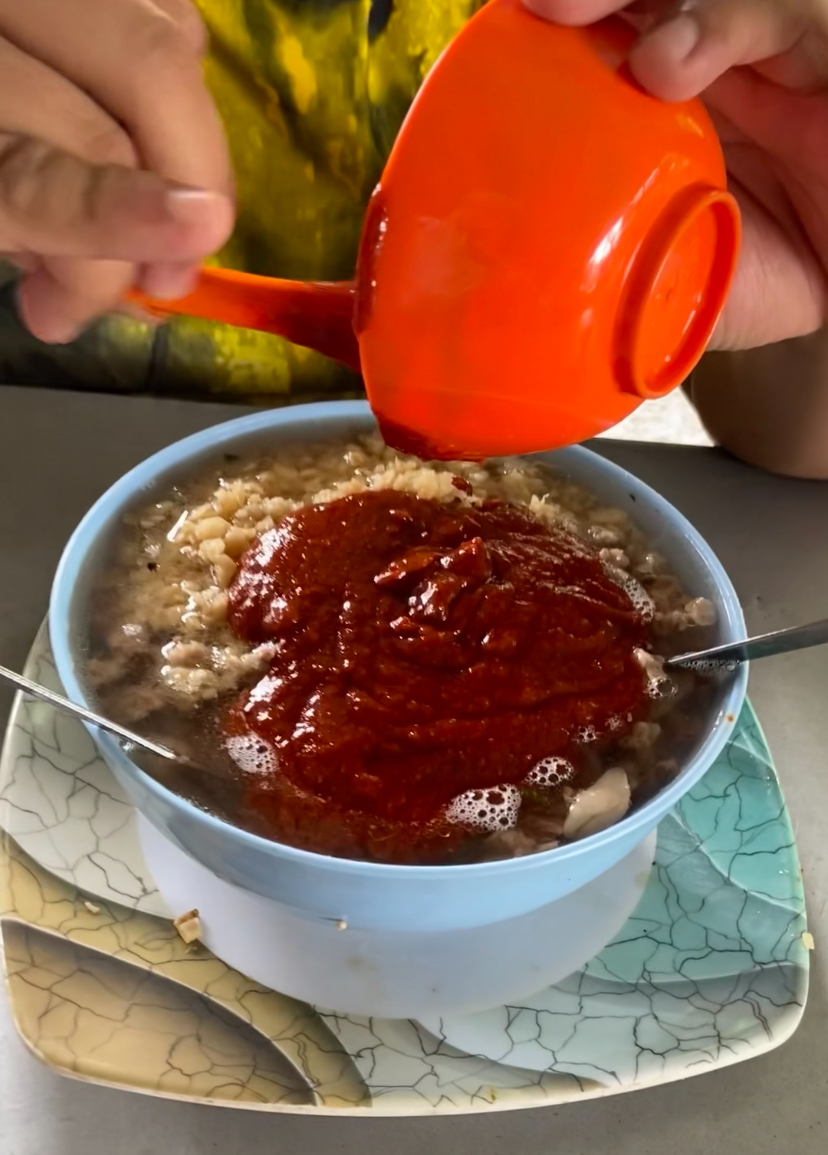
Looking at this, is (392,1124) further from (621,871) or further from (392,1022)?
(621,871)

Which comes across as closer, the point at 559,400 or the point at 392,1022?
the point at 559,400

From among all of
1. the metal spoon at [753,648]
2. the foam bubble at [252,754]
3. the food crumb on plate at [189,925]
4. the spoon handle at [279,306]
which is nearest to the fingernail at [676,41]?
the spoon handle at [279,306]

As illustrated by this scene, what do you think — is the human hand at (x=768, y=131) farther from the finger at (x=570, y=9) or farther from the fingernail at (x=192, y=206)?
the fingernail at (x=192, y=206)

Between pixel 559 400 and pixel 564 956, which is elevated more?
pixel 559 400

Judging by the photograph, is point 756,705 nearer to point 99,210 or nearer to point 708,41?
point 708,41

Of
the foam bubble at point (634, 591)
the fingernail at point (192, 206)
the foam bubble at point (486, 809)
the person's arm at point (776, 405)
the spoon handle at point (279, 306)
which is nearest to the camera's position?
the fingernail at point (192, 206)

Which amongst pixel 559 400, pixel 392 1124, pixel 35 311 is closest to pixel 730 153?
pixel 559 400
